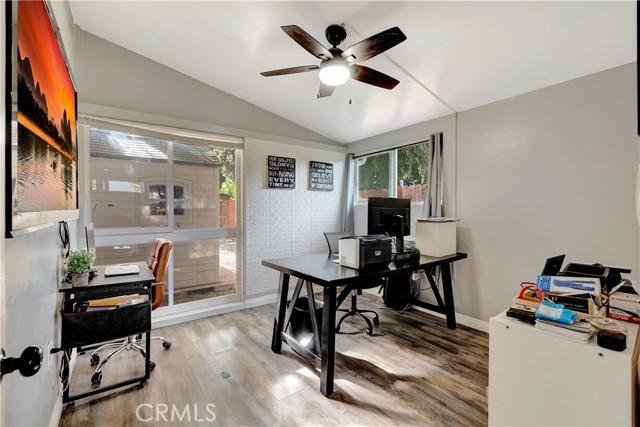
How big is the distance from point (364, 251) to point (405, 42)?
1.68 m

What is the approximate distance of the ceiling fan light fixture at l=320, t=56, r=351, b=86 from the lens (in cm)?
198

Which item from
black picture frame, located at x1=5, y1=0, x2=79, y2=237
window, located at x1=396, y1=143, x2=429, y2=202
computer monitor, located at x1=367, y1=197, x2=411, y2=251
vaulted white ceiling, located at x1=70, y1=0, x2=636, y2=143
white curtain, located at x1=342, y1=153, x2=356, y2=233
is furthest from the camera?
white curtain, located at x1=342, y1=153, x2=356, y2=233

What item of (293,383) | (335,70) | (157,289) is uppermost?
(335,70)

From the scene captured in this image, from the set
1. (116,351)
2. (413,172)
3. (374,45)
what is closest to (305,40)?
(374,45)

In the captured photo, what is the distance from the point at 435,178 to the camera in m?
3.39

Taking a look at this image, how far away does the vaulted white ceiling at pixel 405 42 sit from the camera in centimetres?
194

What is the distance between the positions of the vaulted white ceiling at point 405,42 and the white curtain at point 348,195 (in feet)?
4.15

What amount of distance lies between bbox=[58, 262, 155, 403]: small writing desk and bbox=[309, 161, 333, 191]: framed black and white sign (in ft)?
8.61

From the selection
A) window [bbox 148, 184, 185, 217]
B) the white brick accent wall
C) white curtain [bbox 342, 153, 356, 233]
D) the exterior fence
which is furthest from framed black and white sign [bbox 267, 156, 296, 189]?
the exterior fence

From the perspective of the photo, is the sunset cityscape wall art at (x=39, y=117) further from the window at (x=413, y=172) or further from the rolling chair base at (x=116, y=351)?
the window at (x=413, y=172)

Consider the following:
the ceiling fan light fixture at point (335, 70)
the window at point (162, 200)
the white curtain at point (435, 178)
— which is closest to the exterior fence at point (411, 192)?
the white curtain at point (435, 178)

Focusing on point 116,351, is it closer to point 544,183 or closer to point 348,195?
point 348,195

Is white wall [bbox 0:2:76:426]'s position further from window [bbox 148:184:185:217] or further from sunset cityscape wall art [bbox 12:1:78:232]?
window [bbox 148:184:185:217]

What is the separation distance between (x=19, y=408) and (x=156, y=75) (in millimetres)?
3118
